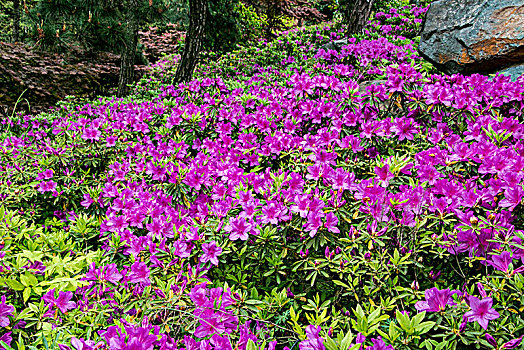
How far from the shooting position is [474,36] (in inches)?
152

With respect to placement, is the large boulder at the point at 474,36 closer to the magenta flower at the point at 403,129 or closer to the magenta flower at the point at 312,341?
the magenta flower at the point at 403,129

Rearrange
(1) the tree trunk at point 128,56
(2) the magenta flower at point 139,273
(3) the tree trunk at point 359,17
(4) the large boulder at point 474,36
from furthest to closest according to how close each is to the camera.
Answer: (1) the tree trunk at point 128,56 → (3) the tree trunk at point 359,17 → (4) the large boulder at point 474,36 → (2) the magenta flower at point 139,273

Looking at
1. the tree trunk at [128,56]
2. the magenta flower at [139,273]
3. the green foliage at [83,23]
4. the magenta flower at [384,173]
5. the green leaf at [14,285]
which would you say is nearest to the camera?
the green leaf at [14,285]

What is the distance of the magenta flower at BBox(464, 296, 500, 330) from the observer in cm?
110

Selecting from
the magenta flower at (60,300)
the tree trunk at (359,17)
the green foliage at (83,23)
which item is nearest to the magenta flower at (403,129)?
the magenta flower at (60,300)

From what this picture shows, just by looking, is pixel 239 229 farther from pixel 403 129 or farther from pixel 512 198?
pixel 403 129

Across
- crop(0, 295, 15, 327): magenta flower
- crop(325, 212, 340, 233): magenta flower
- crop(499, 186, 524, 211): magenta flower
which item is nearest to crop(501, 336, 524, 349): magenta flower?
crop(499, 186, 524, 211): magenta flower

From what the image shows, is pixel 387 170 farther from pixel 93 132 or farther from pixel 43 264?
pixel 93 132

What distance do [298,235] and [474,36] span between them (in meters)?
3.75

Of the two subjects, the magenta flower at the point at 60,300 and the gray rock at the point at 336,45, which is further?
the gray rock at the point at 336,45

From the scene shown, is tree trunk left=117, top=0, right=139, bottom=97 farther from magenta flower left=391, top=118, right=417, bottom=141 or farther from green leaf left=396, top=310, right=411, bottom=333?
green leaf left=396, top=310, right=411, bottom=333

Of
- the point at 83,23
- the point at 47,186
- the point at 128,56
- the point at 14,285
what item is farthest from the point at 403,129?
the point at 83,23

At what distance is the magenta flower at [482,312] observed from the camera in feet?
3.62

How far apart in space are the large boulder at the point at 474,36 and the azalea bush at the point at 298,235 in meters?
1.44
